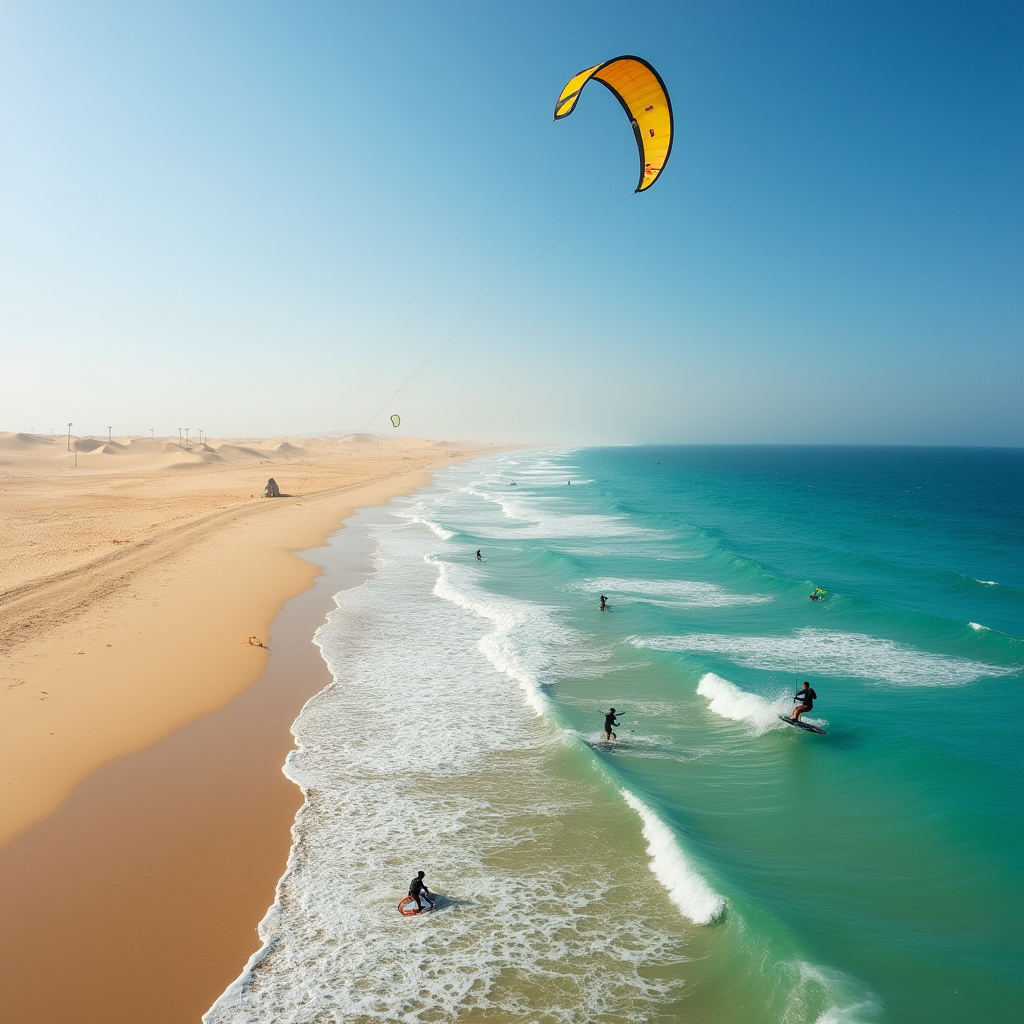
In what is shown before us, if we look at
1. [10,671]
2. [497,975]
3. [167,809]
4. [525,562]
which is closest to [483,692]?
[167,809]

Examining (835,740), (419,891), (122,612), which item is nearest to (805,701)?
(835,740)

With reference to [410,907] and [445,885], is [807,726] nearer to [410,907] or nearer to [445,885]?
[445,885]

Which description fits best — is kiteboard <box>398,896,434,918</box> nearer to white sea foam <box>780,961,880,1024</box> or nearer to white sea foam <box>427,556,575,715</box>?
white sea foam <box>780,961,880,1024</box>

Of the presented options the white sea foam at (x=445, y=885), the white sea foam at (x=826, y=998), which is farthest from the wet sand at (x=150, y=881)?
the white sea foam at (x=826, y=998)

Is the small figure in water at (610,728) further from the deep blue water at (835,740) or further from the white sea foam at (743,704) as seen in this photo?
the white sea foam at (743,704)

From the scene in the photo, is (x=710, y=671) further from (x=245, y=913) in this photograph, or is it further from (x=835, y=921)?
(x=245, y=913)
